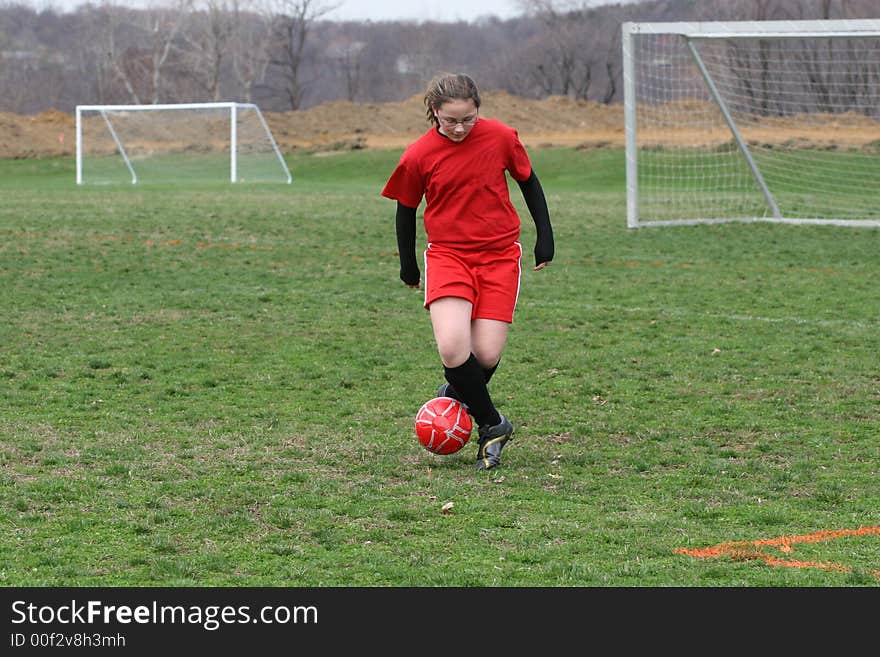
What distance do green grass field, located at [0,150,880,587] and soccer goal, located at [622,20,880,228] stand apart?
4.50 meters

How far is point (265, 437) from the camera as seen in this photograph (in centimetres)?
679

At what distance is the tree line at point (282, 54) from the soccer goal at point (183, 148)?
75.3 ft

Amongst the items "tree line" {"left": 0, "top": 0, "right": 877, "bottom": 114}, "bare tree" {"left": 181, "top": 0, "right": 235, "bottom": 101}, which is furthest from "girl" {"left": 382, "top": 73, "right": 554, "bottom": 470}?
"bare tree" {"left": 181, "top": 0, "right": 235, "bottom": 101}

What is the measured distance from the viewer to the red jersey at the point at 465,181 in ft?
19.8

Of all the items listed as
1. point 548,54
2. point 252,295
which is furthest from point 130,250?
point 548,54

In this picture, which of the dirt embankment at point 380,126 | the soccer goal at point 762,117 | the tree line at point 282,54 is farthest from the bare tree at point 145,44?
the soccer goal at point 762,117

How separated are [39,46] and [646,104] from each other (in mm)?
53581

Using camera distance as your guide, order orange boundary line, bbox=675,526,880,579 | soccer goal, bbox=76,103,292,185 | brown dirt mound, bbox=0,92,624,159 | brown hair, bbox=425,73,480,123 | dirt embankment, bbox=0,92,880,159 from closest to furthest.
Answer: orange boundary line, bbox=675,526,880,579 → brown hair, bbox=425,73,480,123 → soccer goal, bbox=76,103,292,185 → dirt embankment, bbox=0,92,880,159 → brown dirt mound, bbox=0,92,624,159

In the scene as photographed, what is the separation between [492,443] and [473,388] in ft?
0.95

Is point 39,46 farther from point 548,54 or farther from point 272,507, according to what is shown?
point 272,507

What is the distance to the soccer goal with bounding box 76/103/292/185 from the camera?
118ft

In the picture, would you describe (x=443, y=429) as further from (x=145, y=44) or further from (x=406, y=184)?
(x=145, y=44)

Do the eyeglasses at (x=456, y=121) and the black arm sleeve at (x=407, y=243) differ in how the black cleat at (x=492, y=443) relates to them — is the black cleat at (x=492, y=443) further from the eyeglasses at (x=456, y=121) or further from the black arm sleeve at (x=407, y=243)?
the eyeglasses at (x=456, y=121)

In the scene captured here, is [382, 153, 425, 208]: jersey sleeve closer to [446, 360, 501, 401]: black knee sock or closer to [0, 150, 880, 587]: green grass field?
[446, 360, 501, 401]: black knee sock
